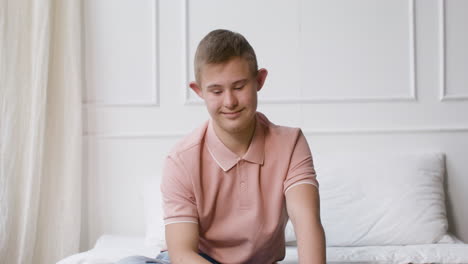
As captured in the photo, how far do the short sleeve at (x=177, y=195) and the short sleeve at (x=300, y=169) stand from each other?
0.25 meters

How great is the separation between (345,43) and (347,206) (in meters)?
0.75

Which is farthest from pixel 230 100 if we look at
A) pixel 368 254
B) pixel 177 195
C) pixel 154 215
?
pixel 154 215

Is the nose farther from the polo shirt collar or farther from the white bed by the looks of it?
the white bed

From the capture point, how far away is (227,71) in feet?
4.38

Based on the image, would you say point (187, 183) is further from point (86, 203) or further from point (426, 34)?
point (426, 34)

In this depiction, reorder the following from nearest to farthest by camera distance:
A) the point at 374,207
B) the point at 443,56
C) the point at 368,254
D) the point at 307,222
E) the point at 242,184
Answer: the point at 307,222
the point at 242,184
the point at 368,254
the point at 374,207
the point at 443,56

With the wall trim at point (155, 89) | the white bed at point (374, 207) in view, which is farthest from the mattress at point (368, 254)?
the wall trim at point (155, 89)

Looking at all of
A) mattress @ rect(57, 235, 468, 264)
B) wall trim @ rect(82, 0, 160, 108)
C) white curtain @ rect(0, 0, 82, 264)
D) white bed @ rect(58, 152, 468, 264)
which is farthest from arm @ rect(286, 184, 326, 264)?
white curtain @ rect(0, 0, 82, 264)

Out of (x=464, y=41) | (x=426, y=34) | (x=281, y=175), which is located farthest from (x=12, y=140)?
(x=464, y=41)

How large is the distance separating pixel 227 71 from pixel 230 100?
7 cm

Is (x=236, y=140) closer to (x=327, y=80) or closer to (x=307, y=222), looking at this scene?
(x=307, y=222)

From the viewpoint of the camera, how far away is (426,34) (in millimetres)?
2504

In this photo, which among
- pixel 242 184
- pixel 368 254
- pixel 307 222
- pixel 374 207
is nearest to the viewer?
pixel 307 222

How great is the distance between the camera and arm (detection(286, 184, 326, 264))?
1.28 m
